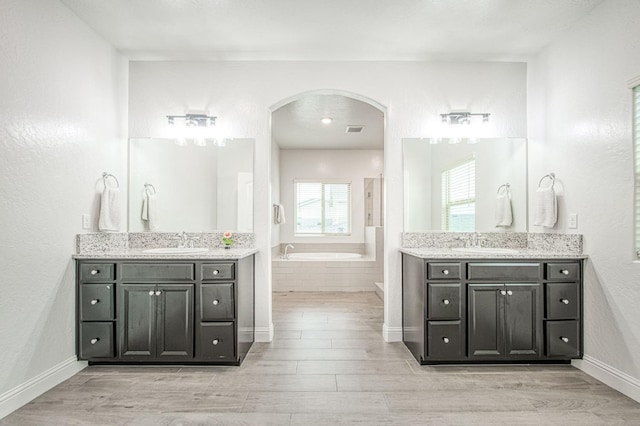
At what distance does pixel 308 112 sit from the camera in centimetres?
517

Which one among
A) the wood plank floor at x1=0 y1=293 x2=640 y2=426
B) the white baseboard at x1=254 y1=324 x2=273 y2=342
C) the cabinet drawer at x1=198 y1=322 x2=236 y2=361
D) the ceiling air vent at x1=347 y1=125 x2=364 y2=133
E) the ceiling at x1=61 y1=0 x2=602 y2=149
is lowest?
the wood plank floor at x1=0 y1=293 x2=640 y2=426

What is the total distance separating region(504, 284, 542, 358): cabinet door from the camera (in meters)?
2.89

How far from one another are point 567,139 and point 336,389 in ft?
8.39

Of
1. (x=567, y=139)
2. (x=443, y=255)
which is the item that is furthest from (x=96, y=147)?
(x=567, y=139)

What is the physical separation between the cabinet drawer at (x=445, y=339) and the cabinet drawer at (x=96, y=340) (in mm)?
2308

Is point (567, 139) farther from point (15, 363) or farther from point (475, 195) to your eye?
point (15, 363)

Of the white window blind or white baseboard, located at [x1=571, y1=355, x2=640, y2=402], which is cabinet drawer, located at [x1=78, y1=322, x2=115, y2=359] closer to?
white baseboard, located at [x1=571, y1=355, x2=640, y2=402]

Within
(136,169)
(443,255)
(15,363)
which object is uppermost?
(136,169)

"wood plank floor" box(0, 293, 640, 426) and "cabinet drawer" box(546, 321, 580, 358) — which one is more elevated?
"cabinet drawer" box(546, 321, 580, 358)

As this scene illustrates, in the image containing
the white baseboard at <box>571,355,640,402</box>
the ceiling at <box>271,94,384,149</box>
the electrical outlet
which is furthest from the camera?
the ceiling at <box>271,94,384,149</box>

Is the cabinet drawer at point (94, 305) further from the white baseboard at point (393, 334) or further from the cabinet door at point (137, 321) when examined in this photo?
the white baseboard at point (393, 334)

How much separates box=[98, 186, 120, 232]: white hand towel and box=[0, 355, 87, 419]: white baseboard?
0.96 meters

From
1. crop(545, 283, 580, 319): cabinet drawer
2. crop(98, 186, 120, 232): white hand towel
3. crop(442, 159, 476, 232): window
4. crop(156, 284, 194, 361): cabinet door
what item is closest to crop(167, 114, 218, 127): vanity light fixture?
crop(98, 186, 120, 232): white hand towel

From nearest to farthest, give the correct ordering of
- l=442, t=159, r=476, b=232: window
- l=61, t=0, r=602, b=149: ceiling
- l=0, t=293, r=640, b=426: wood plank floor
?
l=0, t=293, r=640, b=426: wood plank floor, l=61, t=0, r=602, b=149: ceiling, l=442, t=159, r=476, b=232: window
